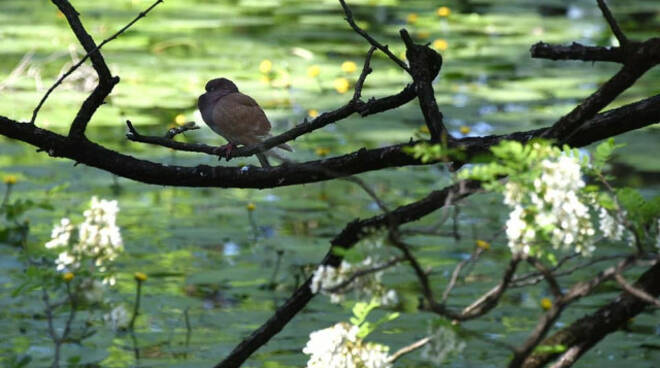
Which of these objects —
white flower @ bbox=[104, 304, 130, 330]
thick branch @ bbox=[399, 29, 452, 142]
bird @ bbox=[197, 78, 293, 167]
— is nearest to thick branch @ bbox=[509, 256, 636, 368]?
thick branch @ bbox=[399, 29, 452, 142]

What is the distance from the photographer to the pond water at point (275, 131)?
413 centimetres

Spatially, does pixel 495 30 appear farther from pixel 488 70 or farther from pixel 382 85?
pixel 382 85

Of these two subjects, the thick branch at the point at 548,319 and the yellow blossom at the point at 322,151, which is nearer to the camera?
the thick branch at the point at 548,319

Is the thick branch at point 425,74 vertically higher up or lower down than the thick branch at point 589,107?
higher up

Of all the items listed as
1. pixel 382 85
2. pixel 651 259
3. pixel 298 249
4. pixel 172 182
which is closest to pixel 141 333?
pixel 298 249

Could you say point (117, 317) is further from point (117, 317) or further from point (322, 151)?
point (322, 151)

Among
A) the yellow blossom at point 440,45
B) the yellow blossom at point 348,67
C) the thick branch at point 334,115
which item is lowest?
the thick branch at point 334,115

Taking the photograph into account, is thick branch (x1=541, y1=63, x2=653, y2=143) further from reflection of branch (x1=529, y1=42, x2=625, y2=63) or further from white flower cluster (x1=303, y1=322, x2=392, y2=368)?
white flower cluster (x1=303, y1=322, x2=392, y2=368)

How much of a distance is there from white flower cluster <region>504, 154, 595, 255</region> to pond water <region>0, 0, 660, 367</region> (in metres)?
0.17

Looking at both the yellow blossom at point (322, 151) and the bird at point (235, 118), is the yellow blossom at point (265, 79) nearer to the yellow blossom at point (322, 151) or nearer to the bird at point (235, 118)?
the yellow blossom at point (322, 151)

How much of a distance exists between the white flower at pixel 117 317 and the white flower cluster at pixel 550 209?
243 centimetres

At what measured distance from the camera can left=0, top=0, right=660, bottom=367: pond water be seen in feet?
13.6

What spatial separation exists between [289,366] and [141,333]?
542 millimetres

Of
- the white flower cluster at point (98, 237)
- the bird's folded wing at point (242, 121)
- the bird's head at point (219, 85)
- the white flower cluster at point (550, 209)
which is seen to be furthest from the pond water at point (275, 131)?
the bird's head at point (219, 85)
